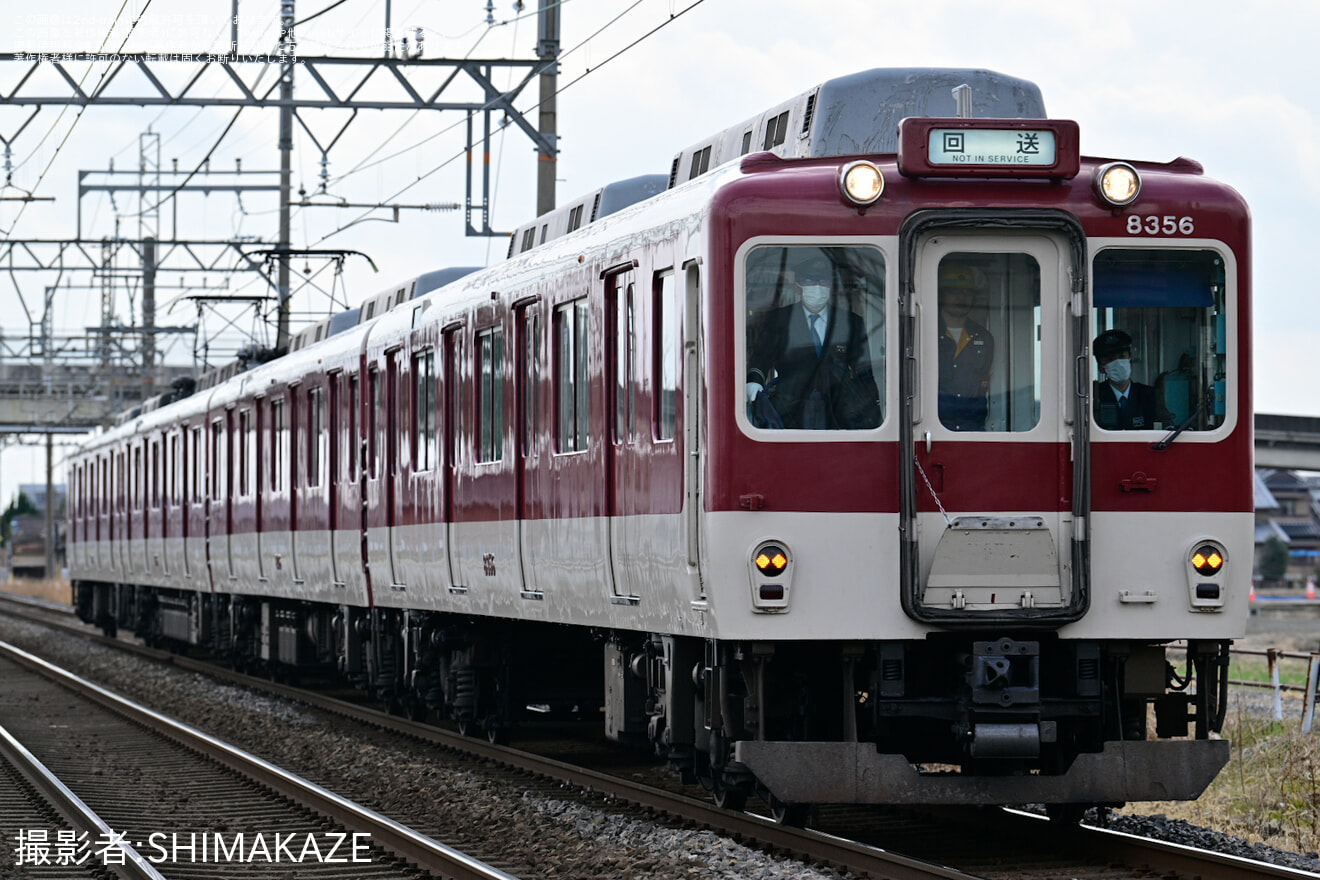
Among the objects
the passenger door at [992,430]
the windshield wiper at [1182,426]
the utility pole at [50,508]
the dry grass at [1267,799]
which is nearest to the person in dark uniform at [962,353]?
the passenger door at [992,430]

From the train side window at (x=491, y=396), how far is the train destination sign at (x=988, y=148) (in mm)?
4351

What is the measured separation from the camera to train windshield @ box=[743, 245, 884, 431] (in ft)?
30.9

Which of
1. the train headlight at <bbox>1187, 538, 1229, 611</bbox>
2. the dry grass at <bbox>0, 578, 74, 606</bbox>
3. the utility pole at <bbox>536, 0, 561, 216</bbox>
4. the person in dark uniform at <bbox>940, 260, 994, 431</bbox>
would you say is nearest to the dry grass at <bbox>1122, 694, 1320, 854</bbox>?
the train headlight at <bbox>1187, 538, 1229, 611</bbox>

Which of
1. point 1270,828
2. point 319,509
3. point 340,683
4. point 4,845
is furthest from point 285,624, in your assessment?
point 1270,828

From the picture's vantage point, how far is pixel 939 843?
1025cm

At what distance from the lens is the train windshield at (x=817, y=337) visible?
9.43 metres

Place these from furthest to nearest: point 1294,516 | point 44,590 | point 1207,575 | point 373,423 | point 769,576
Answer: point 1294,516 → point 44,590 → point 373,423 → point 1207,575 → point 769,576

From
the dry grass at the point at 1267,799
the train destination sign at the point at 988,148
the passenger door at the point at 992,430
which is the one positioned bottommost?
the dry grass at the point at 1267,799

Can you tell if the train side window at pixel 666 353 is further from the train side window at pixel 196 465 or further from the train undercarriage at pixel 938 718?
the train side window at pixel 196 465

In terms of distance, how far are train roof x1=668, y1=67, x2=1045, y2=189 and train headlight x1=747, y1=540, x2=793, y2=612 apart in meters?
2.03

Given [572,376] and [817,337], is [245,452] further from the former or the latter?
[817,337]

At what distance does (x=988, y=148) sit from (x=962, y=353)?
92cm

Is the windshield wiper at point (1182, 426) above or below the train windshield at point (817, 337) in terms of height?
below

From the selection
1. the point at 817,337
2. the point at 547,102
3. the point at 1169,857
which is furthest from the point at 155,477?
the point at 1169,857
